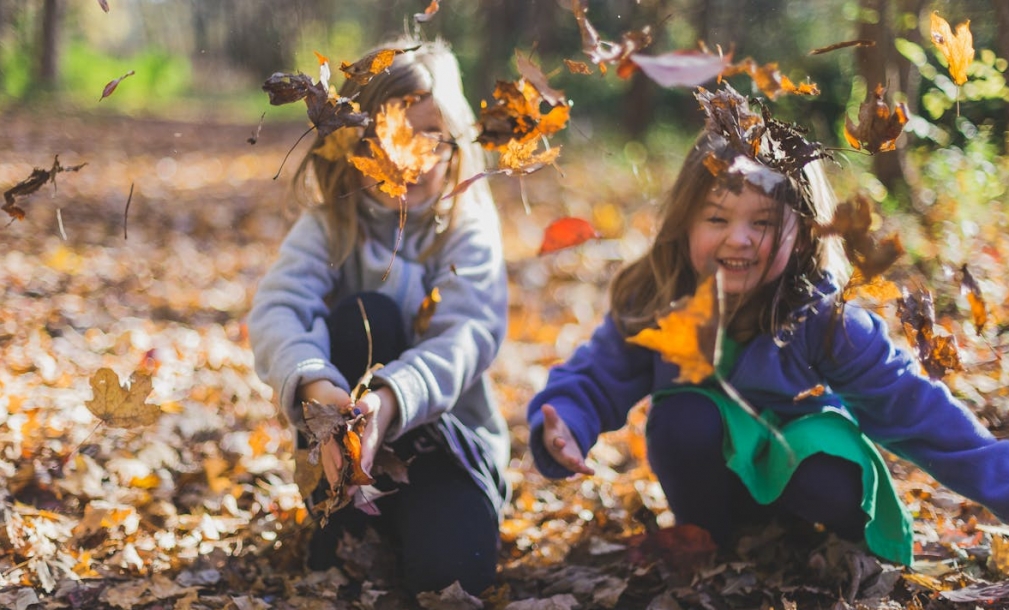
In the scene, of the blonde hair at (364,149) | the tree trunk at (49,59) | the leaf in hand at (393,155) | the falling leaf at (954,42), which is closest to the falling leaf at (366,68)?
the leaf in hand at (393,155)

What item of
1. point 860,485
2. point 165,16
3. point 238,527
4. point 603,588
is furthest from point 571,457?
point 165,16

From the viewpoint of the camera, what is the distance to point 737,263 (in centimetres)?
199

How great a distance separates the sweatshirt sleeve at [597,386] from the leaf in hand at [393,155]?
67cm

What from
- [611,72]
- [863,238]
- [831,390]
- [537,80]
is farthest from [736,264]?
[611,72]

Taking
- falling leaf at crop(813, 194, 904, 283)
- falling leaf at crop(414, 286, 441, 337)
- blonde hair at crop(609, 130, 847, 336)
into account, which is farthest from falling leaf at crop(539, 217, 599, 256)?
falling leaf at crop(813, 194, 904, 283)

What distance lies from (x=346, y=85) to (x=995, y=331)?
1993mm

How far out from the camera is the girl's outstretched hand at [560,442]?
202cm

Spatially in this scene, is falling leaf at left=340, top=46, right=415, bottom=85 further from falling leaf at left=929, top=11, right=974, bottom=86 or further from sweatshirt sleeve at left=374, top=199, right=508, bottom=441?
falling leaf at left=929, top=11, right=974, bottom=86

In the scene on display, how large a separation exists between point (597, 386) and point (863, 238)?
2.73 feet

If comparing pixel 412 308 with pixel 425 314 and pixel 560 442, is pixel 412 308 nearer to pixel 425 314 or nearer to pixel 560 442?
pixel 425 314

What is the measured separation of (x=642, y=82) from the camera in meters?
10.6

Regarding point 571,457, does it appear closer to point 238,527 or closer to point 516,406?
point 238,527

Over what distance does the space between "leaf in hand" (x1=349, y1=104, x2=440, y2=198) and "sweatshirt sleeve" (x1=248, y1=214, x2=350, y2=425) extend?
1.57 feet

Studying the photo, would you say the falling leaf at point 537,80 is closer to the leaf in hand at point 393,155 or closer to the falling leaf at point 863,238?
the leaf in hand at point 393,155
